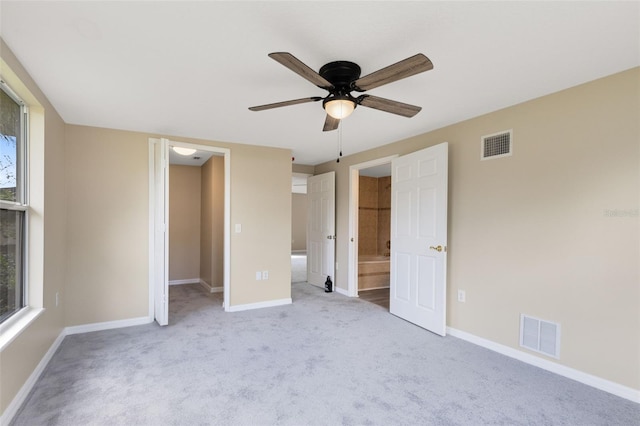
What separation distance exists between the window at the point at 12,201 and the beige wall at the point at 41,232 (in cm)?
7

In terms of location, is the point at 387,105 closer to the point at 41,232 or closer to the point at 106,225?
the point at 41,232

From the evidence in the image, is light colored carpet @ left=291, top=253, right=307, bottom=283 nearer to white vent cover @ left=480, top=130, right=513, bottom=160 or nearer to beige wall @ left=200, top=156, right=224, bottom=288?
beige wall @ left=200, top=156, right=224, bottom=288

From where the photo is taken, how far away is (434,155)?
345 cm

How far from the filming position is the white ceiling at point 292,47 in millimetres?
1571

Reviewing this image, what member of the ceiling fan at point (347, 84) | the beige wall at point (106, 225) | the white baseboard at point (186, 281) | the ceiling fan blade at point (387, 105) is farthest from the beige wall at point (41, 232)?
the white baseboard at point (186, 281)

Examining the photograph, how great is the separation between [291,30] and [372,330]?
3.00 metres

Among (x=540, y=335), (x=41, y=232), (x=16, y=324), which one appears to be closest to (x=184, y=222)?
(x=41, y=232)

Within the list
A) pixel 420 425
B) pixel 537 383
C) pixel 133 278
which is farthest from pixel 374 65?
pixel 133 278

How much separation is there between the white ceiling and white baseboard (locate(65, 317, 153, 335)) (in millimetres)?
2260

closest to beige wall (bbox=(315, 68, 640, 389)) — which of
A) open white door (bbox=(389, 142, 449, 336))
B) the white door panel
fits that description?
open white door (bbox=(389, 142, 449, 336))

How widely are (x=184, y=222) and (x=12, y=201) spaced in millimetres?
3810

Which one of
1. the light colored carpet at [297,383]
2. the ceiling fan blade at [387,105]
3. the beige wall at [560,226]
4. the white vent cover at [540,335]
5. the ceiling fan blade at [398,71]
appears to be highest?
the ceiling fan blade at [398,71]

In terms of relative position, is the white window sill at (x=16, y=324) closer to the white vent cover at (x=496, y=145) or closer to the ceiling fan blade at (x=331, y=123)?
the ceiling fan blade at (x=331, y=123)

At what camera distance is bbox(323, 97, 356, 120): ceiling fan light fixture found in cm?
204
